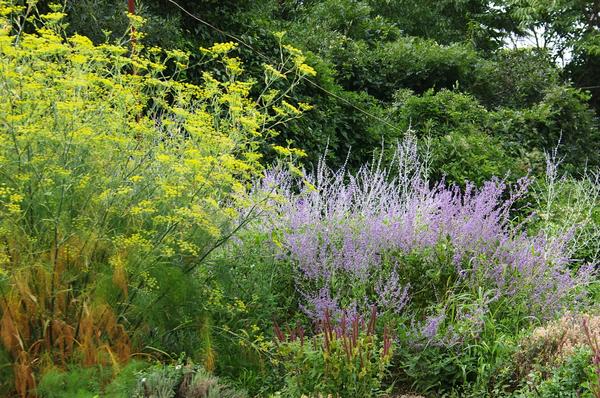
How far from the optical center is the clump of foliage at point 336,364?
11.4 ft

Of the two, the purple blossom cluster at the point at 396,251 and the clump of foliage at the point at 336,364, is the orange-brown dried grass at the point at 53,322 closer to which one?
the clump of foliage at the point at 336,364

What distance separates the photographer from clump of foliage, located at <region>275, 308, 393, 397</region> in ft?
11.4

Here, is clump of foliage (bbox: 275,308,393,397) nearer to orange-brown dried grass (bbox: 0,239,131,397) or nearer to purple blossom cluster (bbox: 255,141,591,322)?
purple blossom cluster (bbox: 255,141,591,322)

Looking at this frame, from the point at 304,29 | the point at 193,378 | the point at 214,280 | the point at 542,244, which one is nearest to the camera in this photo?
the point at 193,378

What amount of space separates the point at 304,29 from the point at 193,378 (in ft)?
35.1

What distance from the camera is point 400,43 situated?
13445 millimetres

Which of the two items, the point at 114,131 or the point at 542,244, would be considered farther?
the point at 542,244

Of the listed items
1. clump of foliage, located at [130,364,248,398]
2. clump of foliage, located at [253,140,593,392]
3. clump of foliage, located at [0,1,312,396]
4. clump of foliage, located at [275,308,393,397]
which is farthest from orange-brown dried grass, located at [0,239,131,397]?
clump of foliage, located at [253,140,593,392]

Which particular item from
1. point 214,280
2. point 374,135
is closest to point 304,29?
point 374,135

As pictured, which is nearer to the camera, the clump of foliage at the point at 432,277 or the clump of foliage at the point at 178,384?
the clump of foliage at the point at 178,384

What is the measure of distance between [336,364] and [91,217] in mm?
1406

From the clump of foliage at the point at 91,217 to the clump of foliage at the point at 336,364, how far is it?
18.9 inches

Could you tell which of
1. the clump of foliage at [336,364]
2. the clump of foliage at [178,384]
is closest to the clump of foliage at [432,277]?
the clump of foliage at [336,364]

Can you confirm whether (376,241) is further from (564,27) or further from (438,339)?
(564,27)
